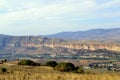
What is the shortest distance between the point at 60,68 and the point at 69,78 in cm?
1553

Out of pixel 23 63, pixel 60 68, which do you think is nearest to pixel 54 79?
pixel 60 68

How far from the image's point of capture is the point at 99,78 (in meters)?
20.6

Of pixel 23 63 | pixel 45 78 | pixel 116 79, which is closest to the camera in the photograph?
pixel 116 79

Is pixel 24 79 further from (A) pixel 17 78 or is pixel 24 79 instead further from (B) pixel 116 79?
(B) pixel 116 79

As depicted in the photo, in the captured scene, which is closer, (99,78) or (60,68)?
(99,78)

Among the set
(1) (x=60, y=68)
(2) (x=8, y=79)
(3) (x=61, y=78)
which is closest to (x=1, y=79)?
(2) (x=8, y=79)

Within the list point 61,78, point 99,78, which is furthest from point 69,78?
point 99,78

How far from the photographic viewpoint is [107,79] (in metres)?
20.3

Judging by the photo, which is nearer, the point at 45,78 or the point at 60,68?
the point at 45,78

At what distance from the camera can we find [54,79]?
68.0 feet

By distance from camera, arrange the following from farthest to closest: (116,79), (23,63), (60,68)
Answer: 1. (23,63)
2. (60,68)
3. (116,79)

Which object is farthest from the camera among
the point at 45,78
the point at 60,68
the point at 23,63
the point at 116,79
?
the point at 23,63

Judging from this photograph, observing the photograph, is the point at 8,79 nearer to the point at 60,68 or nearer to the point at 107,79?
the point at 107,79

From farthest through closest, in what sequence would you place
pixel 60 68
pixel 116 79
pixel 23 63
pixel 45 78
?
pixel 23 63, pixel 60 68, pixel 45 78, pixel 116 79
